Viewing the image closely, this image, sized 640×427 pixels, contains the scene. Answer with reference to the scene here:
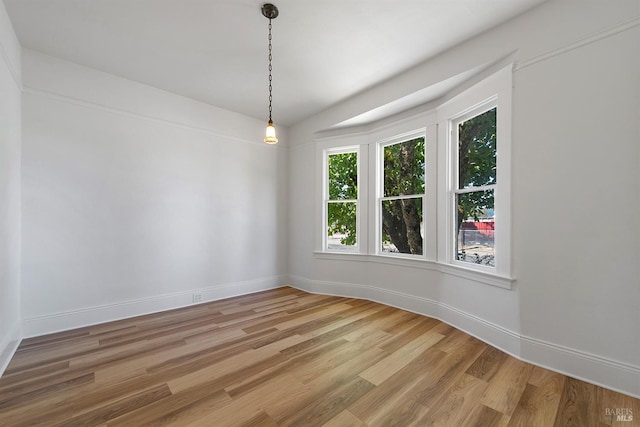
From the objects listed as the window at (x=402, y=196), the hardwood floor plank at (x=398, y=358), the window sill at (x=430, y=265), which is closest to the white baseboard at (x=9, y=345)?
the hardwood floor plank at (x=398, y=358)

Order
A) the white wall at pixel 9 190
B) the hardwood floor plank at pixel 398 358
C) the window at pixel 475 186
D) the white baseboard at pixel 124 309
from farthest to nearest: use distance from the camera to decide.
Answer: the white baseboard at pixel 124 309
the window at pixel 475 186
the white wall at pixel 9 190
the hardwood floor plank at pixel 398 358

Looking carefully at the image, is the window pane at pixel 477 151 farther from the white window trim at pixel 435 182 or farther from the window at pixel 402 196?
the window at pixel 402 196

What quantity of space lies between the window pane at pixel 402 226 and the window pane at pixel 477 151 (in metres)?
0.73

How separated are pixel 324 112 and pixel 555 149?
3.13m

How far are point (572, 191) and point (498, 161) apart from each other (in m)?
0.65

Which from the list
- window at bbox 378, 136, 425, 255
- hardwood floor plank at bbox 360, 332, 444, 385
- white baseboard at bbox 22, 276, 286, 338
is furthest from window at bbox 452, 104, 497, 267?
white baseboard at bbox 22, 276, 286, 338

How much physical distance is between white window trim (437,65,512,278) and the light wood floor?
878 mm

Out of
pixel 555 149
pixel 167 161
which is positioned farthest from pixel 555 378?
pixel 167 161

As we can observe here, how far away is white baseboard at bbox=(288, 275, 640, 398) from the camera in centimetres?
194

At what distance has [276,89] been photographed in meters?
3.72

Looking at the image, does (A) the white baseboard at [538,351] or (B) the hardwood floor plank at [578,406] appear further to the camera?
(A) the white baseboard at [538,351]

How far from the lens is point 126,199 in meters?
3.44

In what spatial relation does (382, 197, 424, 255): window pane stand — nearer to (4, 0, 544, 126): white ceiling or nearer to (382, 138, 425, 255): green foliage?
(382, 138, 425, 255): green foliage

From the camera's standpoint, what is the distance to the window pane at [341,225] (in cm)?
448
